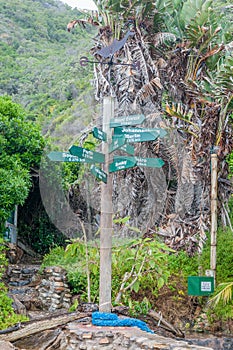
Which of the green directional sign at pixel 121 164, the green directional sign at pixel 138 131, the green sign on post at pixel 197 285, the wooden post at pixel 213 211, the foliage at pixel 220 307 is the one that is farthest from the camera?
the wooden post at pixel 213 211

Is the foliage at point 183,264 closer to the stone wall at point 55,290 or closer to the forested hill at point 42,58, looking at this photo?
the stone wall at point 55,290

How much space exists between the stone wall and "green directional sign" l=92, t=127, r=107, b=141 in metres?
4.21

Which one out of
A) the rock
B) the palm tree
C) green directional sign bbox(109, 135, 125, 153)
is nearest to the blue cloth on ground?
the rock

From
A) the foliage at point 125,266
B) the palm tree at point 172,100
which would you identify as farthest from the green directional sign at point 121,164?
Answer: the palm tree at point 172,100

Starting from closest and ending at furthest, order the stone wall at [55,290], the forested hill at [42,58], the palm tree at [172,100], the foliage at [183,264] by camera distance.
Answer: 1. the stone wall at [55,290]
2. the foliage at [183,264]
3. the palm tree at [172,100]
4. the forested hill at [42,58]

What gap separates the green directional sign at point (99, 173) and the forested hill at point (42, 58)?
8.53 meters

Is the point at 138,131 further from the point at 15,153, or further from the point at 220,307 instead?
the point at 15,153

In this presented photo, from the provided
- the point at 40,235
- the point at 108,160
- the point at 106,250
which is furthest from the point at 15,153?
the point at 106,250

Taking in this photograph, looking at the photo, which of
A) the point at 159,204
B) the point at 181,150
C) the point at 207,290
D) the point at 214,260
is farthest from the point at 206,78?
the point at 207,290

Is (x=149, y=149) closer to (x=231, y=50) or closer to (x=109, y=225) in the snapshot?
(x=231, y=50)

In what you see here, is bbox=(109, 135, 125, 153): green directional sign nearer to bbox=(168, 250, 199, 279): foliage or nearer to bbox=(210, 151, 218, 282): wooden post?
bbox=(210, 151, 218, 282): wooden post

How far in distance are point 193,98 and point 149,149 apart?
1.60 metres

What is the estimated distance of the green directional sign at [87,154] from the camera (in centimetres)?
648

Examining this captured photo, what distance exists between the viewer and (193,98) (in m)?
11.8
